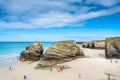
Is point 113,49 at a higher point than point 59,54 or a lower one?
higher

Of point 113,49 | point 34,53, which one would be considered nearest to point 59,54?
point 34,53

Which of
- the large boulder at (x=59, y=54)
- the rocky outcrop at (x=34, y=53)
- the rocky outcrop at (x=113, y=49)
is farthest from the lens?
the rocky outcrop at (x=34, y=53)

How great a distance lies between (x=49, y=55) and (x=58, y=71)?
756 centimetres

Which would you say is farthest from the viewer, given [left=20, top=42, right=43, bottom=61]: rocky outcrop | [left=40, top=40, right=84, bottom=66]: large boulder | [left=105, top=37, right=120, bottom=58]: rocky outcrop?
[left=20, top=42, right=43, bottom=61]: rocky outcrop

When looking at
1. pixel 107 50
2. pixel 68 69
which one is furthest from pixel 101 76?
pixel 107 50

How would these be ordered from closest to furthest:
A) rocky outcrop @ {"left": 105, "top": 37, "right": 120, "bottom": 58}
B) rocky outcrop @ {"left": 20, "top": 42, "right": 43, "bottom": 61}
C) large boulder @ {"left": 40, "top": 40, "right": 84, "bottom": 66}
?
large boulder @ {"left": 40, "top": 40, "right": 84, "bottom": 66} → rocky outcrop @ {"left": 105, "top": 37, "right": 120, "bottom": 58} → rocky outcrop @ {"left": 20, "top": 42, "right": 43, "bottom": 61}

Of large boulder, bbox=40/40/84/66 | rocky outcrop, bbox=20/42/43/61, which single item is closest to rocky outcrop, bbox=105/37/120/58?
large boulder, bbox=40/40/84/66

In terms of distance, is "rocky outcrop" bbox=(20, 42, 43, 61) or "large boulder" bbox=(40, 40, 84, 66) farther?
"rocky outcrop" bbox=(20, 42, 43, 61)

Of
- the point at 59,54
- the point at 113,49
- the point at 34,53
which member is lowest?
the point at 34,53

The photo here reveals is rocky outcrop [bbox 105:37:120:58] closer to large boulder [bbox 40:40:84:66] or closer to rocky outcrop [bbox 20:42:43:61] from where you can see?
large boulder [bbox 40:40:84:66]

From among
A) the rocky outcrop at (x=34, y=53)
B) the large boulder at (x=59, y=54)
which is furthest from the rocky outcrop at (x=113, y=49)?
the rocky outcrop at (x=34, y=53)

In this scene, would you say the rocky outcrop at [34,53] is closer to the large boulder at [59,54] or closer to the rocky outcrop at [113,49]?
the large boulder at [59,54]

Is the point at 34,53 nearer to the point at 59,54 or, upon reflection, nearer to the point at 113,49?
the point at 59,54

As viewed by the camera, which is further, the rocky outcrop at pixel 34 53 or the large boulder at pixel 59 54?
the rocky outcrop at pixel 34 53
